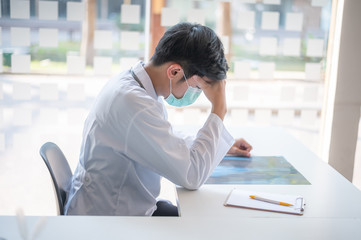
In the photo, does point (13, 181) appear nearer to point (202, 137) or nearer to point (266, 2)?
point (202, 137)

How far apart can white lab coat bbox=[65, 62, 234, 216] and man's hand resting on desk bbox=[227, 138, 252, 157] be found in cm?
28

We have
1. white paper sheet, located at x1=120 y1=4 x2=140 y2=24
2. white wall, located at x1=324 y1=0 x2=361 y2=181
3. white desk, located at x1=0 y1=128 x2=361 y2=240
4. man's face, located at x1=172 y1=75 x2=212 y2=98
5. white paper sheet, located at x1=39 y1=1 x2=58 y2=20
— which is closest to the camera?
white desk, located at x1=0 y1=128 x2=361 y2=240

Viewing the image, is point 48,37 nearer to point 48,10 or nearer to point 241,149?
point 48,10

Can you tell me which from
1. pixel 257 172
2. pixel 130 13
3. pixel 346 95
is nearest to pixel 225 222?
pixel 257 172

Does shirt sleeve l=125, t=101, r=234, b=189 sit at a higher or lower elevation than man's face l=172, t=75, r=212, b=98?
lower

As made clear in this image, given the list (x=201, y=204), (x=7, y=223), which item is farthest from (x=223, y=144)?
(x=7, y=223)

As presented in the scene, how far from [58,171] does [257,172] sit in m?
0.78

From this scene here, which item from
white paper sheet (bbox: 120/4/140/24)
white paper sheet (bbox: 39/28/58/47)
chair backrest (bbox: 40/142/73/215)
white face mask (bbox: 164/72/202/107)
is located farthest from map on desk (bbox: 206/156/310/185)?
white paper sheet (bbox: 39/28/58/47)

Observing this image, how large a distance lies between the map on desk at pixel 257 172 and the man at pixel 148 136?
102mm

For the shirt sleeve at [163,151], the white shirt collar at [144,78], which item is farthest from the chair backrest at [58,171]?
the white shirt collar at [144,78]

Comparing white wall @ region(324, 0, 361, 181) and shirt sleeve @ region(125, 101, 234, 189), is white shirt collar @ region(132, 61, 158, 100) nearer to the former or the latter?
shirt sleeve @ region(125, 101, 234, 189)

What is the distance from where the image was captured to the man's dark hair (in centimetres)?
160

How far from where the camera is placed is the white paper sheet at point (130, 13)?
296 centimetres

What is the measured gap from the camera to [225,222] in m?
1.32
